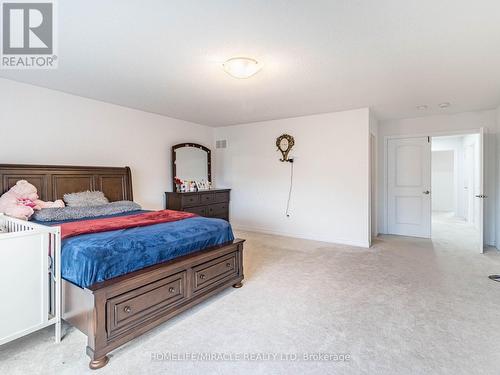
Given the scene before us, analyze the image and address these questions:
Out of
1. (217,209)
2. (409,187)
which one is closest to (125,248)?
(217,209)

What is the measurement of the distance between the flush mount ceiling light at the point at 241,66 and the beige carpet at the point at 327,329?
89.5 inches

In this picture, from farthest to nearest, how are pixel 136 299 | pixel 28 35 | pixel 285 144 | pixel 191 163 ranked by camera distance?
pixel 191 163
pixel 285 144
pixel 28 35
pixel 136 299

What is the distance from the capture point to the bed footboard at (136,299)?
1.73 metres

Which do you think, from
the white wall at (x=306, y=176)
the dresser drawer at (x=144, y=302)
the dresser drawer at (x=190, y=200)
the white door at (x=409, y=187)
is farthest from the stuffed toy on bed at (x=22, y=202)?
the white door at (x=409, y=187)

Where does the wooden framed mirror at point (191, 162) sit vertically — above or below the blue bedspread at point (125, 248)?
above

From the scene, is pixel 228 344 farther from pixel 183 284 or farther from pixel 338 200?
pixel 338 200

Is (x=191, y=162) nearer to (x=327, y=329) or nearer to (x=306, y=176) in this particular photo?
(x=306, y=176)

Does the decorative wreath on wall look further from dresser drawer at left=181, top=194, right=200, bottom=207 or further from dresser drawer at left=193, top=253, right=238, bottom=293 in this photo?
dresser drawer at left=193, top=253, right=238, bottom=293

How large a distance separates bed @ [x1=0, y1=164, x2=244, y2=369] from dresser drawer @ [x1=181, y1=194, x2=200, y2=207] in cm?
188

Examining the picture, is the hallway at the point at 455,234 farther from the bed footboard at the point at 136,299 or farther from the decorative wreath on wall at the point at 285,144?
the bed footboard at the point at 136,299

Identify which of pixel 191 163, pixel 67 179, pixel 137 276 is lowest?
pixel 137 276

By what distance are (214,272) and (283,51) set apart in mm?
2219

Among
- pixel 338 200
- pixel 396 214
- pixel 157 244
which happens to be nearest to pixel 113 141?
pixel 157 244

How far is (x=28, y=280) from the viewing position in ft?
5.90
